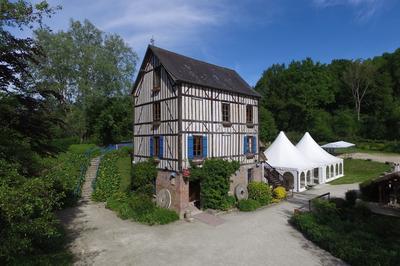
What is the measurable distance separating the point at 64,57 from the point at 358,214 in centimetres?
3211

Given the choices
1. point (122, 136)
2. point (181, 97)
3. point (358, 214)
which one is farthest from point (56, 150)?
point (122, 136)

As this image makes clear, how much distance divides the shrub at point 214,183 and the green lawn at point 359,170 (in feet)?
40.8

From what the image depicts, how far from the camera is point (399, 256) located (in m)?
8.14

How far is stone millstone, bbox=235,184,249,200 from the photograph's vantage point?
15562 mm

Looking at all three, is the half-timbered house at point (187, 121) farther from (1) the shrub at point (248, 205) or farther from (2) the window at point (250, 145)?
(1) the shrub at point (248, 205)

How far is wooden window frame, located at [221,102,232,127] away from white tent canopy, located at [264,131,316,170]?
6.63 metres

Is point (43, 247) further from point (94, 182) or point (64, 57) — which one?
point (64, 57)

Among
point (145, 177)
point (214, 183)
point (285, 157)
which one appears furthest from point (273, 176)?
point (145, 177)

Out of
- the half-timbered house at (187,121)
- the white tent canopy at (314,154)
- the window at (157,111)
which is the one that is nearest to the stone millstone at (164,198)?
the half-timbered house at (187,121)

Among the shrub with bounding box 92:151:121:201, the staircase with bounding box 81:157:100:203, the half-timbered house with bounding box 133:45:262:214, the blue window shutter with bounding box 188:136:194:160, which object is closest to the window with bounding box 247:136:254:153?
the half-timbered house with bounding box 133:45:262:214

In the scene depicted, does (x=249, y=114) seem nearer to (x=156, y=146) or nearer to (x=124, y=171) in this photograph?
(x=156, y=146)

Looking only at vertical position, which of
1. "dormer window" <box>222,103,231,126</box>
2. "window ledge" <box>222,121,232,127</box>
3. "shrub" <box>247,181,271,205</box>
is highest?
"dormer window" <box>222,103,231,126</box>

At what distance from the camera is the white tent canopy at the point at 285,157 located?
2006 cm

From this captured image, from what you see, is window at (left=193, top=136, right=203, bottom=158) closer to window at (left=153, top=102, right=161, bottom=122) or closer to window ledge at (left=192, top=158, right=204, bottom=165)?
window ledge at (left=192, top=158, right=204, bottom=165)
